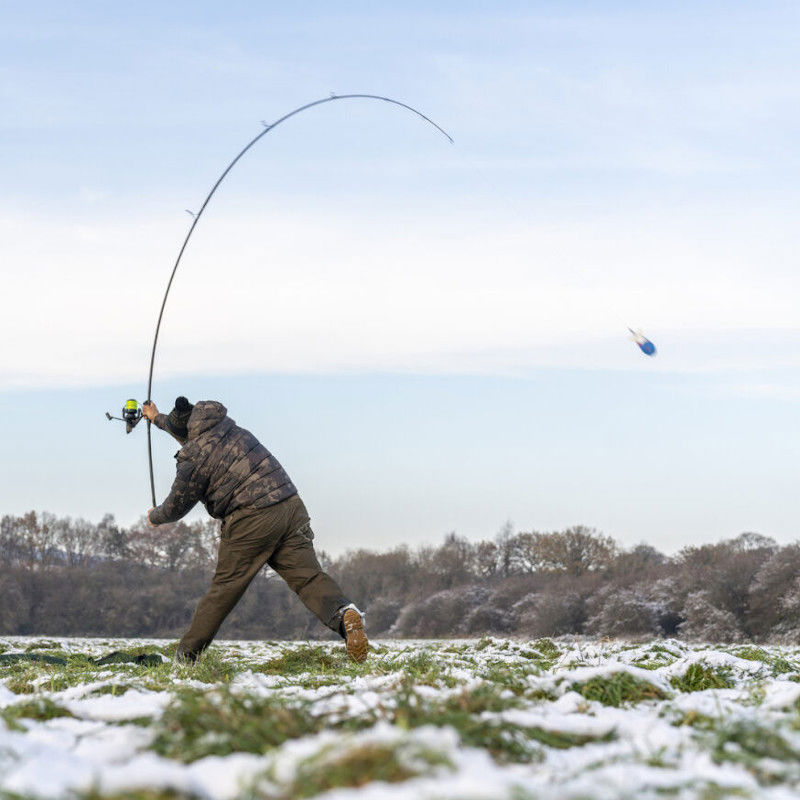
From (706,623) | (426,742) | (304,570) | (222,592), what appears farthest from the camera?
(706,623)

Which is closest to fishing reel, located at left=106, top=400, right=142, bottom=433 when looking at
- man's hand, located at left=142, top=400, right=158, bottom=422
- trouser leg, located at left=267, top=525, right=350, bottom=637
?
man's hand, located at left=142, top=400, right=158, bottom=422

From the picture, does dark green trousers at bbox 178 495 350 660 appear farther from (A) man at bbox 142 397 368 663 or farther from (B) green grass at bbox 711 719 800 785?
(B) green grass at bbox 711 719 800 785

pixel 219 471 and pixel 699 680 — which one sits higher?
pixel 219 471

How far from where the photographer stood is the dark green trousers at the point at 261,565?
27.4 feet

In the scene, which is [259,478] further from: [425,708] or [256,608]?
[256,608]

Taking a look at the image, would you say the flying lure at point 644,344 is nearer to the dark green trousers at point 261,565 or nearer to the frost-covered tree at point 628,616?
the dark green trousers at point 261,565

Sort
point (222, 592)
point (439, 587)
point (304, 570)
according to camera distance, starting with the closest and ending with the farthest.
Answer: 1. point (222, 592)
2. point (304, 570)
3. point (439, 587)

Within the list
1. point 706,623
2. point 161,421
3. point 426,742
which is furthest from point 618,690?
point 706,623

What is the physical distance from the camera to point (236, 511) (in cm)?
853

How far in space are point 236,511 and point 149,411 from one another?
1.43 m

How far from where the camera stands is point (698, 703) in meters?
4.04

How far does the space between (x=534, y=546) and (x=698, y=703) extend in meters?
54.6

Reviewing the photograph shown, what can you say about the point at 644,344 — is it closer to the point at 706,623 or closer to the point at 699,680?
the point at 699,680

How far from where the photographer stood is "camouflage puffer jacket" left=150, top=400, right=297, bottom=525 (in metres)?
8.44
